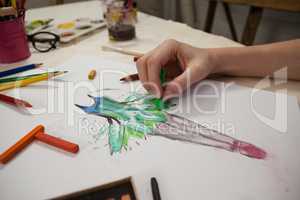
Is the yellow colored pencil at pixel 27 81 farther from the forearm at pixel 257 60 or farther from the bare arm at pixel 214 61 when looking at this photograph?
the forearm at pixel 257 60

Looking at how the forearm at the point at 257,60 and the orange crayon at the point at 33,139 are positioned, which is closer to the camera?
the orange crayon at the point at 33,139

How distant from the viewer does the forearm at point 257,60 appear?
0.56 m

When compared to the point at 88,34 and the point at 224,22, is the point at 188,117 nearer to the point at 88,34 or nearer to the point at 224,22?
the point at 88,34

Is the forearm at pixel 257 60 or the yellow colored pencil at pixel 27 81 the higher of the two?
the forearm at pixel 257 60

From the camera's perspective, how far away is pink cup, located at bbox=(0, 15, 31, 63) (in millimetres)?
658

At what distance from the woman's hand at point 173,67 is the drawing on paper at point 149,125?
0.03 m

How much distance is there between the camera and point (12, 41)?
26.6 inches

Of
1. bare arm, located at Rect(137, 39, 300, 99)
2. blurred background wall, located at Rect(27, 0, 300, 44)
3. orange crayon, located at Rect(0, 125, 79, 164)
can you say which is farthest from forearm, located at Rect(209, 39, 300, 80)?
blurred background wall, located at Rect(27, 0, 300, 44)

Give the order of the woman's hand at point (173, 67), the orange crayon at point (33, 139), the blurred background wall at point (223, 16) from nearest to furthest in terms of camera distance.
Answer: the orange crayon at point (33, 139) < the woman's hand at point (173, 67) < the blurred background wall at point (223, 16)

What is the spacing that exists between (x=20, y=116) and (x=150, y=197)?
0.93 feet

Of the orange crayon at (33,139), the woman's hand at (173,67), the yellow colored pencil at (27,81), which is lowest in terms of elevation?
the orange crayon at (33,139)

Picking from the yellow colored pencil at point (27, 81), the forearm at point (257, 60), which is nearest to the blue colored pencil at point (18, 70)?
the yellow colored pencil at point (27, 81)

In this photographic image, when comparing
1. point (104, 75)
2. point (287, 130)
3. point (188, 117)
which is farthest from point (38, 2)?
point (287, 130)

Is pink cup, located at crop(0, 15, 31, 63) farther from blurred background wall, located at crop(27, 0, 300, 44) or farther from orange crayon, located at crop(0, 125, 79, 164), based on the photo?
blurred background wall, located at crop(27, 0, 300, 44)
